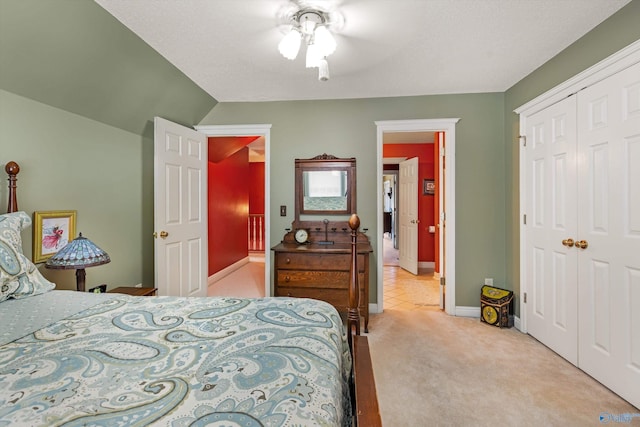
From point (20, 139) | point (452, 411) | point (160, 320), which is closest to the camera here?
point (160, 320)

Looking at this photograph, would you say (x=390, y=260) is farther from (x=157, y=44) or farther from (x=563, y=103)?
(x=157, y=44)

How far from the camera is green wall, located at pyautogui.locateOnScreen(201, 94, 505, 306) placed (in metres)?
3.17

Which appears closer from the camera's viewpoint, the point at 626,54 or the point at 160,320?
the point at 160,320

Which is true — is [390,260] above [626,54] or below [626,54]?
below

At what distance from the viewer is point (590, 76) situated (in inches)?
80.2

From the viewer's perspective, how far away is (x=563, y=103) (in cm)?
229

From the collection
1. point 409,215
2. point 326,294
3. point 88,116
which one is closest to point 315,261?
point 326,294

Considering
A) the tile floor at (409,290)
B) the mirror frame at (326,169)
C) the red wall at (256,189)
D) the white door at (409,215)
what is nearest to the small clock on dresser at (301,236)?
the mirror frame at (326,169)

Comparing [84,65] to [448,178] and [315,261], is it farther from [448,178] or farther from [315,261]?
[448,178]

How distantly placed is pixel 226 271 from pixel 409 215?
339 cm

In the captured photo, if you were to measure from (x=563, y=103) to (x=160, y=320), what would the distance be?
9.97ft

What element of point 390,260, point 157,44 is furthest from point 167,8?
point 390,260

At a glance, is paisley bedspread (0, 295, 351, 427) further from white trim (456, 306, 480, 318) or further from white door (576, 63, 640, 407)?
white trim (456, 306, 480, 318)

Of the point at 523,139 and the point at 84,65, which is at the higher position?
the point at 84,65
